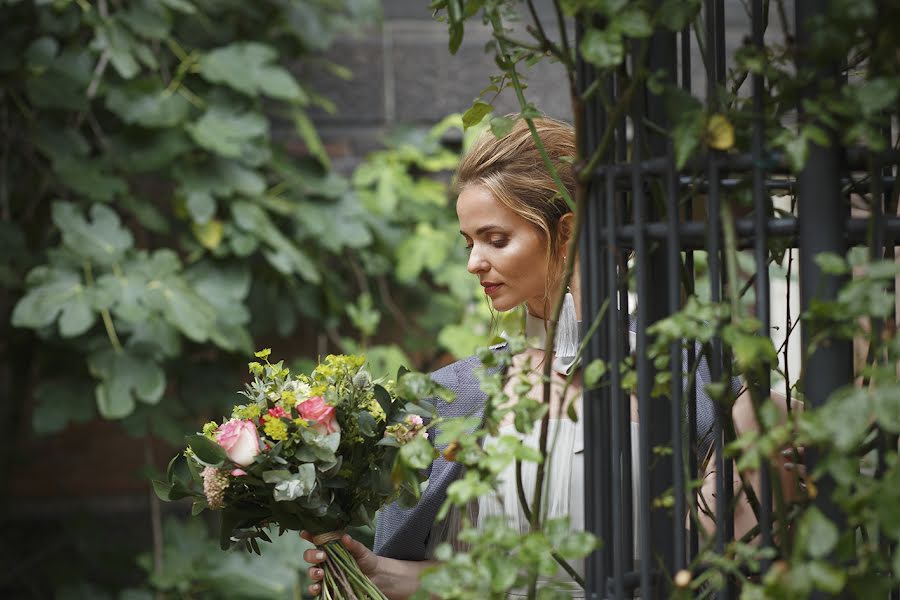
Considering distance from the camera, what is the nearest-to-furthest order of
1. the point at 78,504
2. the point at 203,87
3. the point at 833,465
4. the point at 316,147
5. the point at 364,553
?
the point at 833,465, the point at 364,553, the point at 203,87, the point at 316,147, the point at 78,504

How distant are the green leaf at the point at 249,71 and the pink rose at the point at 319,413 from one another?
1.70m

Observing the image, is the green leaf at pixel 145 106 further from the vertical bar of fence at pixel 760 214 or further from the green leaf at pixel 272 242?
the vertical bar of fence at pixel 760 214

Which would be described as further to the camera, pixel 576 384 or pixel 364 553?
pixel 576 384

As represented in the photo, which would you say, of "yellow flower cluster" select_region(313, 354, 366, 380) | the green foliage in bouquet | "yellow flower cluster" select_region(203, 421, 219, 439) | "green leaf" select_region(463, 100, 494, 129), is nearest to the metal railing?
"green leaf" select_region(463, 100, 494, 129)

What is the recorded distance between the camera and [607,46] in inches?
32.4

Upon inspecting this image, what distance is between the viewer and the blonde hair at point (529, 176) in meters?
1.48

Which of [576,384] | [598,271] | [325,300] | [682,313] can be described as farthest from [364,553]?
[325,300]

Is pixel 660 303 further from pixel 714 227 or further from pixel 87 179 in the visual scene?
pixel 87 179

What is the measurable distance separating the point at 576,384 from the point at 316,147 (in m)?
1.68

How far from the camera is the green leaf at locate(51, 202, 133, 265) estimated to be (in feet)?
8.47

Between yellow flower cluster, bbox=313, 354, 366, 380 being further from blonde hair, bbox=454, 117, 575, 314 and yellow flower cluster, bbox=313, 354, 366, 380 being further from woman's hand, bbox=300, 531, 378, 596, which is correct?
blonde hair, bbox=454, 117, 575, 314

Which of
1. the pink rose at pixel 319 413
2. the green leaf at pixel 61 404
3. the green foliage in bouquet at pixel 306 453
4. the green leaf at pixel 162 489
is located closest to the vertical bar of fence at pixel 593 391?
the green foliage in bouquet at pixel 306 453

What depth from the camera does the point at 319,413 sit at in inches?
46.6

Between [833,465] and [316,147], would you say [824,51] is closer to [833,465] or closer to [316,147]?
[833,465]
